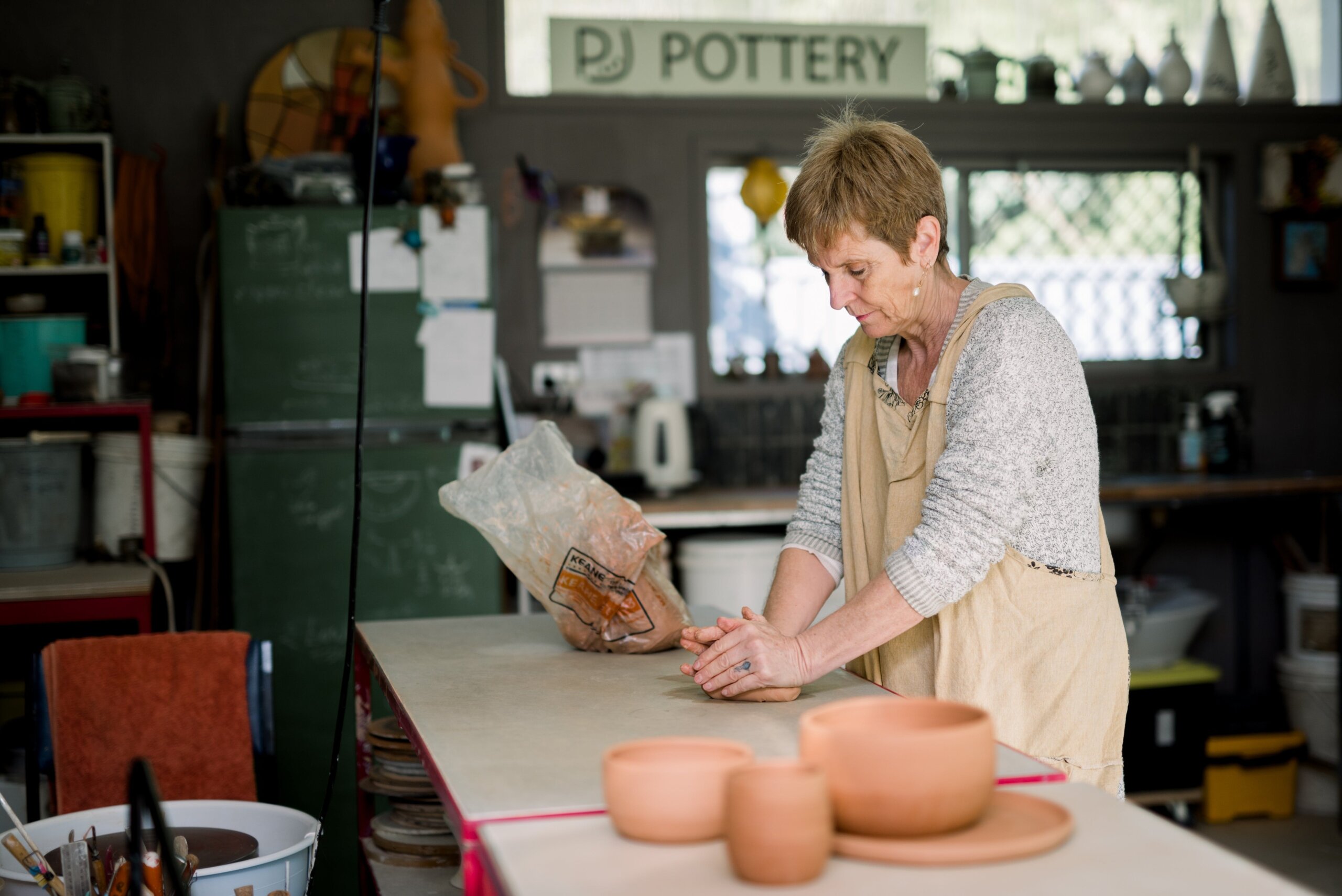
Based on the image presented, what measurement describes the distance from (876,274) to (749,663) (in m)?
0.56

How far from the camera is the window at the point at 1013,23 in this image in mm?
4473

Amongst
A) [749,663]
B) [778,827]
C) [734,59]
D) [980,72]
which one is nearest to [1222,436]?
[980,72]

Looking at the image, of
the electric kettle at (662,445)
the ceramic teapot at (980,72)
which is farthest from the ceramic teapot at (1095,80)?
the electric kettle at (662,445)

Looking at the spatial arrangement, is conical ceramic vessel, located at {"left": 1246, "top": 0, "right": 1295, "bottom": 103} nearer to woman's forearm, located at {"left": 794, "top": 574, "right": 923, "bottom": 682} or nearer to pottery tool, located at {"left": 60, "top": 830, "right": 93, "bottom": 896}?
woman's forearm, located at {"left": 794, "top": 574, "right": 923, "bottom": 682}

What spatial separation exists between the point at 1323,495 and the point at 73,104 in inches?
167

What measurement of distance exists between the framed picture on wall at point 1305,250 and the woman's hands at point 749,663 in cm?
415

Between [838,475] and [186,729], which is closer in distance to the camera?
[838,475]

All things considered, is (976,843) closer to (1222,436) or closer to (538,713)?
(538,713)

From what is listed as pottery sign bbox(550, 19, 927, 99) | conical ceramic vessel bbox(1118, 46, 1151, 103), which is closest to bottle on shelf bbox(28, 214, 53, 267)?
pottery sign bbox(550, 19, 927, 99)

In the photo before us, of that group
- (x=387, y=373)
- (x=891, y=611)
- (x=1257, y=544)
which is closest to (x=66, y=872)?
(x=891, y=611)

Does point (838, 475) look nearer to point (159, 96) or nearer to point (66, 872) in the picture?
point (66, 872)

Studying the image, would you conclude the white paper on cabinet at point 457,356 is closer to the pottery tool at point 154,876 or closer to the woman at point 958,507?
the woman at point 958,507

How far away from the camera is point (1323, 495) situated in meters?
4.38

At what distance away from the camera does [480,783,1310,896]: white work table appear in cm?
86
